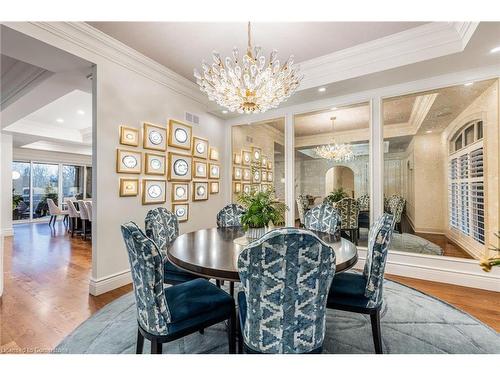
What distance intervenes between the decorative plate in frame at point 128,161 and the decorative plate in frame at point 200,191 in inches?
43.3

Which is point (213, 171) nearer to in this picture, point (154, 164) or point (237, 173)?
point (237, 173)

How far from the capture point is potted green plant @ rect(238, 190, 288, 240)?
2.05 metres

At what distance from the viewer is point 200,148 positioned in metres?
4.26

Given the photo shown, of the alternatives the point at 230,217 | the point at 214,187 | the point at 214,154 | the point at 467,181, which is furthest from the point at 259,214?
the point at 467,181

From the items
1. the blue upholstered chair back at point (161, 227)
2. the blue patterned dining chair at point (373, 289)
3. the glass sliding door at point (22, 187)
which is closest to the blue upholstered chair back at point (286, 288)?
the blue patterned dining chair at point (373, 289)

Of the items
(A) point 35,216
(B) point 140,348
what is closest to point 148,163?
(B) point 140,348

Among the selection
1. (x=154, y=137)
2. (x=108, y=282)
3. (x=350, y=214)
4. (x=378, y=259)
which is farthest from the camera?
(x=350, y=214)

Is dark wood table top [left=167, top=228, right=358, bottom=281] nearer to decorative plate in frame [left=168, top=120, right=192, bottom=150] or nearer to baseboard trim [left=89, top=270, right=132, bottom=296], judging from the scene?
baseboard trim [left=89, top=270, right=132, bottom=296]

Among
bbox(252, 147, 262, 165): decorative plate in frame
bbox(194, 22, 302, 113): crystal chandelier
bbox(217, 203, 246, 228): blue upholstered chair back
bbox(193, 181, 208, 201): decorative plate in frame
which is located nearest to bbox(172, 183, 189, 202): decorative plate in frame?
bbox(193, 181, 208, 201): decorative plate in frame

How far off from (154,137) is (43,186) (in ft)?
27.5

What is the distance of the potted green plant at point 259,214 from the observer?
2.05 m

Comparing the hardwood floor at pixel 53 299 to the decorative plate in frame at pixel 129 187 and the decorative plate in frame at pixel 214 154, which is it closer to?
the decorative plate in frame at pixel 129 187
